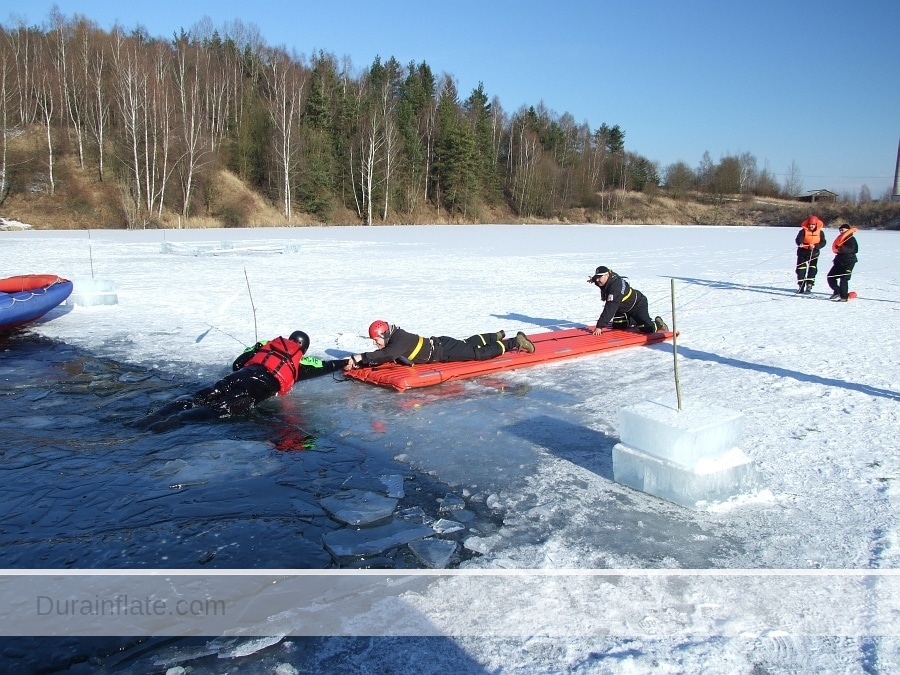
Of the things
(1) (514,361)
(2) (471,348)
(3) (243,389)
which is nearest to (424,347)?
(2) (471,348)

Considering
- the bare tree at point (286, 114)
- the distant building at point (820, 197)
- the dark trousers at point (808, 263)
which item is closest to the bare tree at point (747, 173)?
the distant building at point (820, 197)

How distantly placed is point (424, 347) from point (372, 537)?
349 centimetres

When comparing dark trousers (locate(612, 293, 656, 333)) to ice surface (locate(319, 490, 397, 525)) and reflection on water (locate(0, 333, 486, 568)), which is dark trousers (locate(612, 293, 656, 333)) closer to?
reflection on water (locate(0, 333, 486, 568))

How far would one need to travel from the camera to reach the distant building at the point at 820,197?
61763 millimetres

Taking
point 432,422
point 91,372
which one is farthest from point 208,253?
point 432,422

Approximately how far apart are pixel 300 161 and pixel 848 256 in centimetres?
3739

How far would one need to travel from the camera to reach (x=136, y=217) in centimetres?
3594

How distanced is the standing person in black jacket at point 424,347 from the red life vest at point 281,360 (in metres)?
0.72

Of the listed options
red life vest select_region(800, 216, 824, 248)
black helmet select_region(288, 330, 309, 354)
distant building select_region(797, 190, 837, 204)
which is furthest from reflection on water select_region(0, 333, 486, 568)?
distant building select_region(797, 190, 837, 204)

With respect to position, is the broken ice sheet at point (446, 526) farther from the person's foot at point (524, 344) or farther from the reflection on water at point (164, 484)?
the person's foot at point (524, 344)

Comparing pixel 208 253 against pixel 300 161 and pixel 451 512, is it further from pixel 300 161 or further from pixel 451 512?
pixel 300 161

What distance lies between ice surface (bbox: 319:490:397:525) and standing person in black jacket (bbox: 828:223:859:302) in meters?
10.4

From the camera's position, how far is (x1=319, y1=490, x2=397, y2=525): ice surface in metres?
4.03

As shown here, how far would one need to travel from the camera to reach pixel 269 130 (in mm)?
45688
